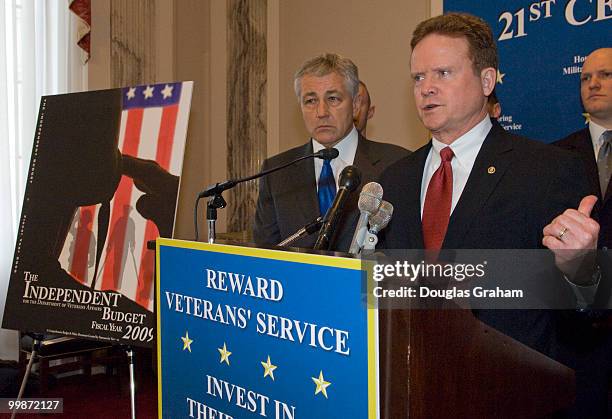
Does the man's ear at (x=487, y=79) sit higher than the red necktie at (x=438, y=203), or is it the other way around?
the man's ear at (x=487, y=79)

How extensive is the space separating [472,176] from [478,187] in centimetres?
4

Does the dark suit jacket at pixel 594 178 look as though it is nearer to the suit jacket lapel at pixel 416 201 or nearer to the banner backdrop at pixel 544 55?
the banner backdrop at pixel 544 55

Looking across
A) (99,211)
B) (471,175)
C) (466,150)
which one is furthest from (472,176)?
(99,211)

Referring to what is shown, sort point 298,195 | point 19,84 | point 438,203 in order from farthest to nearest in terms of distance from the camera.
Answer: point 19,84
point 298,195
point 438,203

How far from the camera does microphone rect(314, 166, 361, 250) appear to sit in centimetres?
126

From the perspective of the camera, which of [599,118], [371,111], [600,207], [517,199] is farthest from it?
[371,111]

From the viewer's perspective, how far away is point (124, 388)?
428 cm

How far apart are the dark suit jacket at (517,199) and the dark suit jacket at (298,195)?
0.73m

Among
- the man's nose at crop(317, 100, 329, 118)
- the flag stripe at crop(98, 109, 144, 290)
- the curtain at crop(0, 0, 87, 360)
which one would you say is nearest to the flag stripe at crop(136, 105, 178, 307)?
the flag stripe at crop(98, 109, 144, 290)

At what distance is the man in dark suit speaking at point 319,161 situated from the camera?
2.30m

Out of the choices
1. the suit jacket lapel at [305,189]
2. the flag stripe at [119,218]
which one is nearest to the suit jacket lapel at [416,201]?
the suit jacket lapel at [305,189]

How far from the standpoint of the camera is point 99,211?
2648mm

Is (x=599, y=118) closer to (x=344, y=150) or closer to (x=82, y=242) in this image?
(x=344, y=150)

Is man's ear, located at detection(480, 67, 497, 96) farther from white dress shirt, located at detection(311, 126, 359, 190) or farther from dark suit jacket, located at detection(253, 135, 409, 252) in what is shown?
white dress shirt, located at detection(311, 126, 359, 190)
